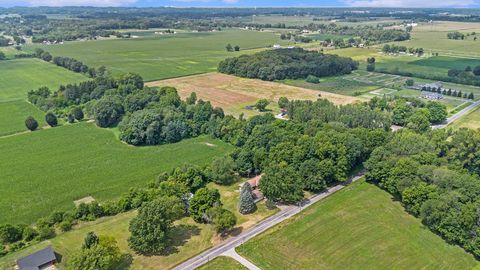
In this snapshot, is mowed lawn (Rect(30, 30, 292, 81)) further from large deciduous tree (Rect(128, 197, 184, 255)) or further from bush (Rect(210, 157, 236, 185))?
large deciduous tree (Rect(128, 197, 184, 255))

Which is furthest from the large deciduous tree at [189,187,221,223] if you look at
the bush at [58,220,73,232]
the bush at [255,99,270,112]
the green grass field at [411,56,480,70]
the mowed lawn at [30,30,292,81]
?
the green grass field at [411,56,480,70]

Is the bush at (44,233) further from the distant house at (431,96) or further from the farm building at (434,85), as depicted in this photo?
the farm building at (434,85)

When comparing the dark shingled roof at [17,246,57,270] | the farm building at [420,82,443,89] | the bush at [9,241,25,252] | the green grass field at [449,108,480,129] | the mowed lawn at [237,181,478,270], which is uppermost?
the farm building at [420,82,443,89]

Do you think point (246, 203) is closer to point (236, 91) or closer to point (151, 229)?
point (151, 229)

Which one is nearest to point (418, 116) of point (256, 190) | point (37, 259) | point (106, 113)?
→ point (256, 190)

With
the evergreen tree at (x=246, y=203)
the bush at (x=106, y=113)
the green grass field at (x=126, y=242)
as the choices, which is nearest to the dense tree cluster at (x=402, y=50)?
the bush at (x=106, y=113)

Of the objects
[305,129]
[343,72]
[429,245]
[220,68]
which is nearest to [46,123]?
[305,129]

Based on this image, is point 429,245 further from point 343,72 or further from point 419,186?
point 343,72
